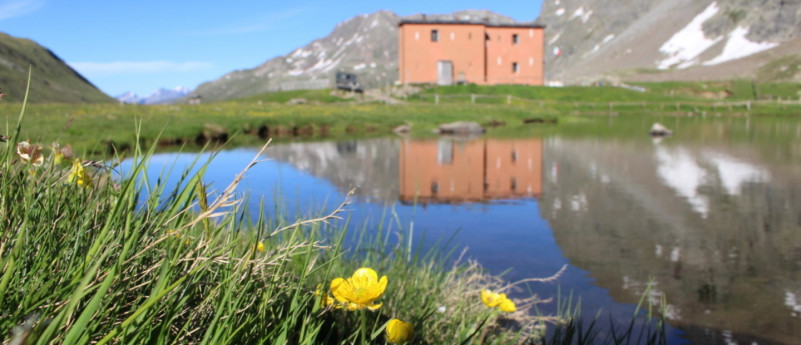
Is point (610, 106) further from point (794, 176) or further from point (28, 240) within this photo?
point (28, 240)

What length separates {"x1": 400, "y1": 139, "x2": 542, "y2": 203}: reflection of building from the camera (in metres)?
12.3

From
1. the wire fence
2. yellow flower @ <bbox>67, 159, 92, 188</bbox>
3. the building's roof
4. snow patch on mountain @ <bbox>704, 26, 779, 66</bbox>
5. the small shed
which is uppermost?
snow patch on mountain @ <bbox>704, 26, 779, 66</bbox>

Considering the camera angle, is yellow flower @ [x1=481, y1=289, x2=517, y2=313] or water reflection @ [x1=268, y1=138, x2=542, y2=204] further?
water reflection @ [x1=268, y1=138, x2=542, y2=204]

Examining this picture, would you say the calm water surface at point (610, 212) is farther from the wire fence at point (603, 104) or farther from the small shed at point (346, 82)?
the small shed at point (346, 82)

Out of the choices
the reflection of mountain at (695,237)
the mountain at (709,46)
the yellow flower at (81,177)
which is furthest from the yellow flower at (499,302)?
the mountain at (709,46)

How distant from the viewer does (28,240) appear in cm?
190

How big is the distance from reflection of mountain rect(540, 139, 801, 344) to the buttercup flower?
4722mm

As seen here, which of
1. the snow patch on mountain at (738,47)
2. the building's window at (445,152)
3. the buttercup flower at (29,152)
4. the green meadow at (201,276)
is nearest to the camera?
the green meadow at (201,276)

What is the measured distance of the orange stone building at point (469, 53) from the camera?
63719 millimetres

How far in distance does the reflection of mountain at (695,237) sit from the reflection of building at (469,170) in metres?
0.76

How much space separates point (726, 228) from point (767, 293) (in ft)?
10.4

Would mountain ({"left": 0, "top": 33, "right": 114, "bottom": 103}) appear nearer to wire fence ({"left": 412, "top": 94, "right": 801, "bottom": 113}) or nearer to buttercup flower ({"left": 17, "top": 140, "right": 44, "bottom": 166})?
wire fence ({"left": 412, "top": 94, "right": 801, "bottom": 113})

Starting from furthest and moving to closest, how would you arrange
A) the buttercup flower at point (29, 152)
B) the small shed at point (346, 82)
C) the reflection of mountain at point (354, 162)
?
the small shed at point (346, 82)
the reflection of mountain at point (354, 162)
the buttercup flower at point (29, 152)

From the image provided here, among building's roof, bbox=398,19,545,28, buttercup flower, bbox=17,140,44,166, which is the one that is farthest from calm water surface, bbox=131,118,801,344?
building's roof, bbox=398,19,545,28
